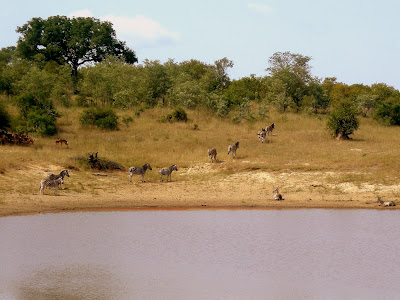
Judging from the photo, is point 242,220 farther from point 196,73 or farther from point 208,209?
point 196,73

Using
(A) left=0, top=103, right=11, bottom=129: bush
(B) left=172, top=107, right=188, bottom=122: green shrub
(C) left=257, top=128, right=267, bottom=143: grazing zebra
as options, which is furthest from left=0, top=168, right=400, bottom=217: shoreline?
Answer: (B) left=172, top=107, right=188, bottom=122: green shrub

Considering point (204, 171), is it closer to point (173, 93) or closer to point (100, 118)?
point (100, 118)

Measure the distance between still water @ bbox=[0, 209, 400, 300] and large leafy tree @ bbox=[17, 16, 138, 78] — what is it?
5761 cm

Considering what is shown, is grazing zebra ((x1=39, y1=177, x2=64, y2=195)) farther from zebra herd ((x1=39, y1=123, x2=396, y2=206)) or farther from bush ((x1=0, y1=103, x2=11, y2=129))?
bush ((x1=0, y1=103, x2=11, y2=129))

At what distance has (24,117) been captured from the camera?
1540 inches

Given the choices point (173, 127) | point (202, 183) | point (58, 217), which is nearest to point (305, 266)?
point (58, 217)

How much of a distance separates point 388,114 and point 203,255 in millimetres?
36065

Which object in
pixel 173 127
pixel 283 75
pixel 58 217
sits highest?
pixel 283 75

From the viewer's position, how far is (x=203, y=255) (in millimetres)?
16750

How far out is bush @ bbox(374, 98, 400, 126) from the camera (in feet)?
158

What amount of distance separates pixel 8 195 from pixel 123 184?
5.40 metres

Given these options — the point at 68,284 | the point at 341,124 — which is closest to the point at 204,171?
the point at 341,124

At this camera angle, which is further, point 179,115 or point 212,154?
point 179,115

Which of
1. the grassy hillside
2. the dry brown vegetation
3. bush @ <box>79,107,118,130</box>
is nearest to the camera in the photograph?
the dry brown vegetation
